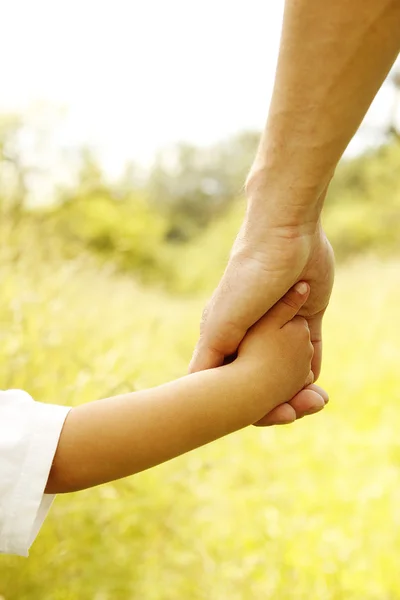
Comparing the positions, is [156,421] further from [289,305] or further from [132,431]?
[289,305]

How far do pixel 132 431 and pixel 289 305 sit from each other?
0.93 ft

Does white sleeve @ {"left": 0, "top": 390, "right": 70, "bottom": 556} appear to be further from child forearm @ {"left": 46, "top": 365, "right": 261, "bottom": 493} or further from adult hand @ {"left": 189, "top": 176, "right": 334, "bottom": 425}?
adult hand @ {"left": 189, "top": 176, "right": 334, "bottom": 425}

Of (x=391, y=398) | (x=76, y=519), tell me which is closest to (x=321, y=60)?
(x=76, y=519)

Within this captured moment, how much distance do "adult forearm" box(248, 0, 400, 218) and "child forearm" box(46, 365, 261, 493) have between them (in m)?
0.28

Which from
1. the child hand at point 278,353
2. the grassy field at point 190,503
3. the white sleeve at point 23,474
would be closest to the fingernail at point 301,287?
the child hand at point 278,353

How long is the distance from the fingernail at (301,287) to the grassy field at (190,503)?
1.54 ft

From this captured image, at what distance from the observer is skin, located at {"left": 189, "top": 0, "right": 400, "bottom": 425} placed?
692 mm

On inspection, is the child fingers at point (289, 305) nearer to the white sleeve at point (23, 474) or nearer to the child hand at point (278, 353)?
the child hand at point (278, 353)

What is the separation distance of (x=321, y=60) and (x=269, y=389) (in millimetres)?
402

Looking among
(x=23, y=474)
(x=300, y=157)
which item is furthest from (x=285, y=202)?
(x=23, y=474)

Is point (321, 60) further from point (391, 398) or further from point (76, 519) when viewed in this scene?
point (391, 398)

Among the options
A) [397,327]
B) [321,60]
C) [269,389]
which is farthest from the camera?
[397,327]

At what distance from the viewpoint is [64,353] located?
5.90ft

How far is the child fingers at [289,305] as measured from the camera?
2.81ft
